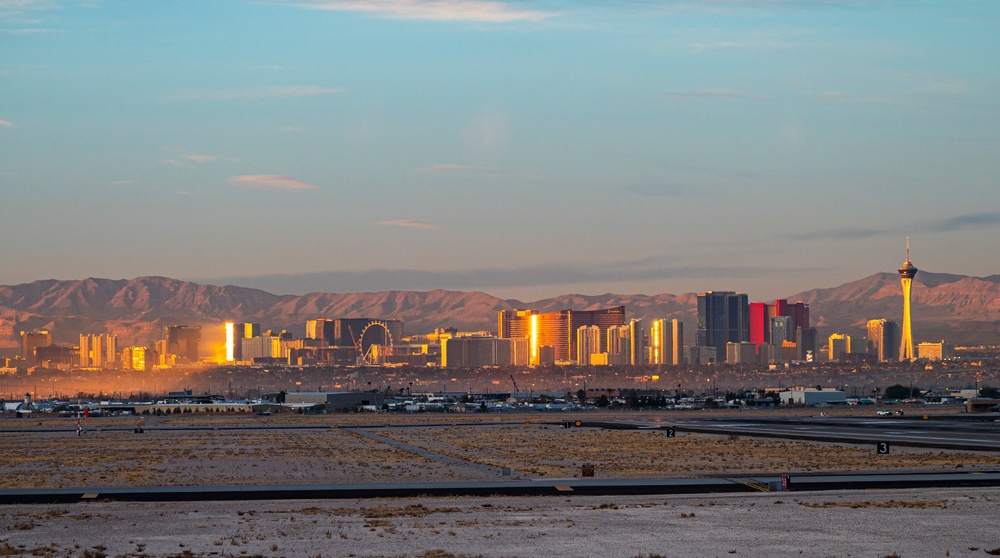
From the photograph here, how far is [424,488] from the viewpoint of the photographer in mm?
53562

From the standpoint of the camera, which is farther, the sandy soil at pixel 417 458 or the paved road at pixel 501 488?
the sandy soil at pixel 417 458

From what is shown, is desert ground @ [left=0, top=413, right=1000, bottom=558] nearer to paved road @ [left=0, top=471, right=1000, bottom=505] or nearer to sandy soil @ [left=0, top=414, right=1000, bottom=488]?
sandy soil @ [left=0, top=414, right=1000, bottom=488]

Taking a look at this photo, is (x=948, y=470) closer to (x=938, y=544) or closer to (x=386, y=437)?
(x=938, y=544)

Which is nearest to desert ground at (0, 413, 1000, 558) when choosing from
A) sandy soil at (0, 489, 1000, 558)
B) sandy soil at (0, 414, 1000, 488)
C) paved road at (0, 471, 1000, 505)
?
sandy soil at (0, 489, 1000, 558)

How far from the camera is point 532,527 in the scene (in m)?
39.7

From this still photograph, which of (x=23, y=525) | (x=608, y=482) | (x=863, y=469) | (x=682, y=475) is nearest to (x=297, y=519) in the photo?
(x=23, y=525)

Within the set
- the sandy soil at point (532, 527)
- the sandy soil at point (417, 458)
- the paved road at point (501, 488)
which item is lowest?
the sandy soil at point (417, 458)

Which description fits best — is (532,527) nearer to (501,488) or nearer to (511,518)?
(511,518)

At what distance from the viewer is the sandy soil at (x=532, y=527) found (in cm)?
3484

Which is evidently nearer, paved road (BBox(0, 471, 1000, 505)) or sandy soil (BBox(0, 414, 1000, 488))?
paved road (BBox(0, 471, 1000, 505))

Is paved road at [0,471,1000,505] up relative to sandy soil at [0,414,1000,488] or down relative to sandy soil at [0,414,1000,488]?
up

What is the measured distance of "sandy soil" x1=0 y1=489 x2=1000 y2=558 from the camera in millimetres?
34844

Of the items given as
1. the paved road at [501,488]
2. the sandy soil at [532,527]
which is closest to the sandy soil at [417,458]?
the paved road at [501,488]

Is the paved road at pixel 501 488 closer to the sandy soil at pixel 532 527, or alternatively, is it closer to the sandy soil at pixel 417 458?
the sandy soil at pixel 532 527
